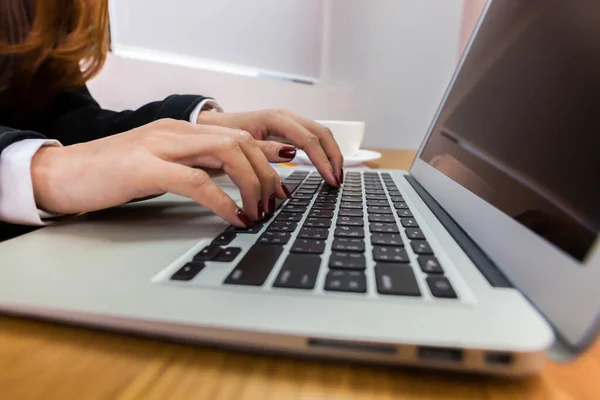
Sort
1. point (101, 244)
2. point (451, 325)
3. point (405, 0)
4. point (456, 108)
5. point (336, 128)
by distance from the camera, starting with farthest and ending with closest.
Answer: point (405, 0)
point (336, 128)
point (456, 108)
point (101, 244)
point (451, 325)

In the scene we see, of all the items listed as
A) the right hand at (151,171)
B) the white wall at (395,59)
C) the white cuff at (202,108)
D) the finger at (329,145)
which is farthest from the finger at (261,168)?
the white wall at (395,59)

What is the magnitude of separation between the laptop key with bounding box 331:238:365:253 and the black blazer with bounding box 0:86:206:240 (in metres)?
0.45

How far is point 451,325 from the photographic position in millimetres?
157

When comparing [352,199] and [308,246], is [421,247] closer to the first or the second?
[308,246]

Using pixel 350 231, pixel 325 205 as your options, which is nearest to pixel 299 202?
pixel 325 205

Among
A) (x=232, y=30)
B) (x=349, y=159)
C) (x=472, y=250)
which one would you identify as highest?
(x=232, y=30)

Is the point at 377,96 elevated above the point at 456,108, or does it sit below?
below

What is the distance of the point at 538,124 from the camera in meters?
0.29

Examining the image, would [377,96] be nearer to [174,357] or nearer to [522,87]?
[522,87]

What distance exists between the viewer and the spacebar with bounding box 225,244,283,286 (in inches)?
7.7

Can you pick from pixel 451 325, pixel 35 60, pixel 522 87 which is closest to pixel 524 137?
pixel 522 87

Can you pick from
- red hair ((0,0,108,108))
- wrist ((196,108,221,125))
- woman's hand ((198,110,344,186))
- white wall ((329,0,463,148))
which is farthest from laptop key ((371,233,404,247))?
white wall ((329,0,463,148))

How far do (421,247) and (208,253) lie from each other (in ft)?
0.43

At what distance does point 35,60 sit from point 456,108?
62 cm
